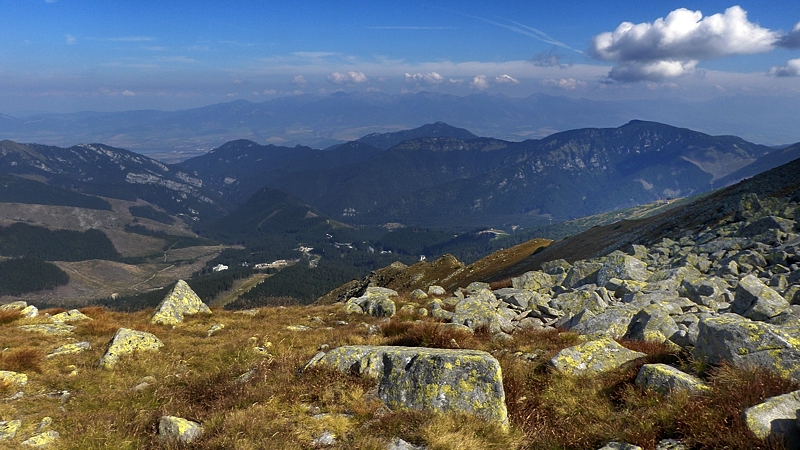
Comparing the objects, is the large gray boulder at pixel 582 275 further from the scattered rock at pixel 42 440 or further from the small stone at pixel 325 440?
the scattered rock at pixel 42 440

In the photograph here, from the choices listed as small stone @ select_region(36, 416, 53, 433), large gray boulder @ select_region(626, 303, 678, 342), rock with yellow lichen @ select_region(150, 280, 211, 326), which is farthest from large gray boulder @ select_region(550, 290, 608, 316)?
rock with yellow lichen @ select_region(150, 280, 211, 326)

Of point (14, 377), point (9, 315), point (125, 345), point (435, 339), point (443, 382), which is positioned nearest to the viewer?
point (443, 382)

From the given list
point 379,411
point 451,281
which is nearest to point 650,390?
point 379,411

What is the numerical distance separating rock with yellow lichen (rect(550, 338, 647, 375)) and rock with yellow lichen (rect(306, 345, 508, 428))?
8.41ft

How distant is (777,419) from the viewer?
20.3ft

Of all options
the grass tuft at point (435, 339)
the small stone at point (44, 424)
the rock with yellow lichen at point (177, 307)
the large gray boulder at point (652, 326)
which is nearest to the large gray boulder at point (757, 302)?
the large gray boulder at point (652, 326)

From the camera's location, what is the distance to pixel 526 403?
9.36m

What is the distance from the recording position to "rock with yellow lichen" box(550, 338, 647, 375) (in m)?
10.5

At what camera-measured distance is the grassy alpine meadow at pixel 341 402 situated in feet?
24.0

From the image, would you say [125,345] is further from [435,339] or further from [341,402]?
[435,339]

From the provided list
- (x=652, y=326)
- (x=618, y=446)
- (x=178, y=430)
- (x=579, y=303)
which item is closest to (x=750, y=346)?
(x=618, y=446)

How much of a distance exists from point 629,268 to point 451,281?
146 ft

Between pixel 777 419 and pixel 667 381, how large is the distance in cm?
221

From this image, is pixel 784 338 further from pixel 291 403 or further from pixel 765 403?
pixel 291 403
